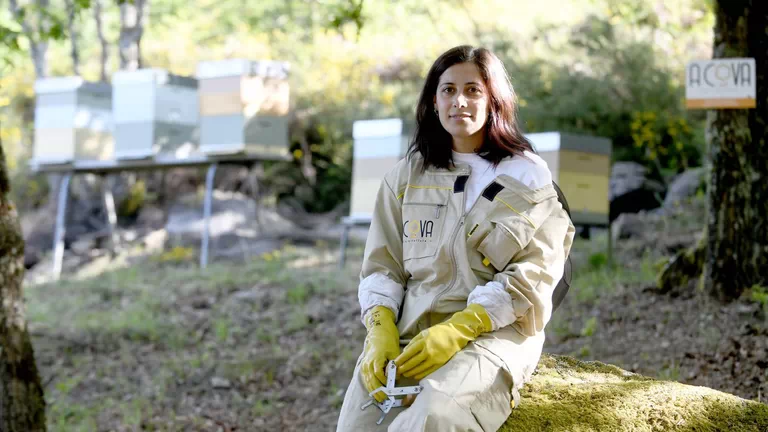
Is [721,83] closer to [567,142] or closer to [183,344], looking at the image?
[567,142]

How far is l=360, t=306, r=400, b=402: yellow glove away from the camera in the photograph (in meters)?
2.48

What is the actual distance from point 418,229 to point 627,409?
0.79 metres

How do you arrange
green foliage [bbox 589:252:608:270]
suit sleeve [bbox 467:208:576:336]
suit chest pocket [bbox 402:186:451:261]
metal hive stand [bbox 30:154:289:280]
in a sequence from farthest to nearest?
metal hive stand [bbox 30:154:289:280], green foliage [bbox 589:252:608:270], suit chest pocket [bbox 402:186:451:261], suit sleeve [bbox 467:208:576:336]

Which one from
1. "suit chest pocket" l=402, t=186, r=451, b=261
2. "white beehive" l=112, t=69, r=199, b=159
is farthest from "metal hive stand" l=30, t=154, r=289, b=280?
"suit chest pocket" l=402, t=186, r=451, b=261

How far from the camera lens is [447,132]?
9.61ft

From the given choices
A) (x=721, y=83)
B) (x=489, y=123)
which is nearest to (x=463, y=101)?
(x=489, y=123)

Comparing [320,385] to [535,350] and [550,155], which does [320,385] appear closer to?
[550,155]

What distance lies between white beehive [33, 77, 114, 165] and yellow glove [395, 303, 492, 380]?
8.50 metres

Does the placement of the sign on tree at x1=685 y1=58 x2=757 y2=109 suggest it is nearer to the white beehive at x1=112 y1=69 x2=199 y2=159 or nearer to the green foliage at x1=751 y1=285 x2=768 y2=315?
the green foliage at x1=751 y1=285 x2=768 y2=315

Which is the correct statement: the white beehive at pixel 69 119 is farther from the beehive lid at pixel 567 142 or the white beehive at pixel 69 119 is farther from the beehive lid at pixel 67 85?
the beehive lid at pixel 567 142

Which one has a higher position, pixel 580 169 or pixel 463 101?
pixel 463 101

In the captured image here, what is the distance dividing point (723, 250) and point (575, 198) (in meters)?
1.55

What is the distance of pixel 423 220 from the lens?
107 inches

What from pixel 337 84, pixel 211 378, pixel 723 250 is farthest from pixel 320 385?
pixel 337 84
